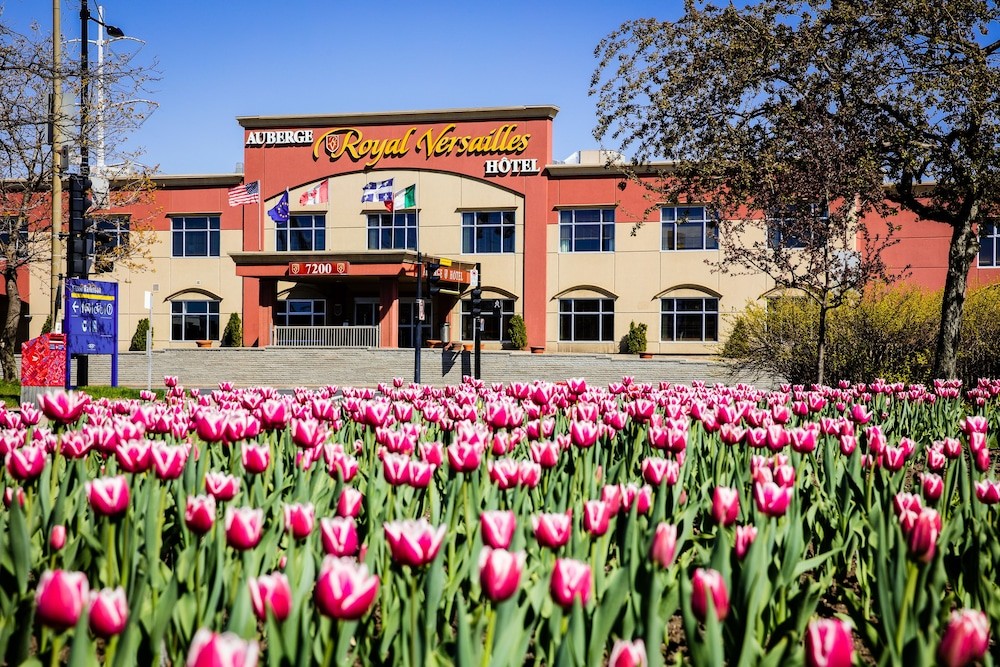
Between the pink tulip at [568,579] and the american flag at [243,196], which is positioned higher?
the american flag at [243,196]

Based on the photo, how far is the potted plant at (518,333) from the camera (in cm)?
3825

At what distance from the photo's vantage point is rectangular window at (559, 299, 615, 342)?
127 ft

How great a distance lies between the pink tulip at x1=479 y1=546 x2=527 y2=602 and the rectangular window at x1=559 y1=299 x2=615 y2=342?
3675 centimetres

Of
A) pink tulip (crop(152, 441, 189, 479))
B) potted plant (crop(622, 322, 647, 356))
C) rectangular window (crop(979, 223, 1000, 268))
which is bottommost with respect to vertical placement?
pink tulip (crop(152, 441, 189, 479))

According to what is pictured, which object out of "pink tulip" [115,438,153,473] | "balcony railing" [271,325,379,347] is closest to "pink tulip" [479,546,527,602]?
"pink tulip" [115,438,153,473]

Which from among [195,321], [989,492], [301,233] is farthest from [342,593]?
[195,321]

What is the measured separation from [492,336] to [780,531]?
118ft

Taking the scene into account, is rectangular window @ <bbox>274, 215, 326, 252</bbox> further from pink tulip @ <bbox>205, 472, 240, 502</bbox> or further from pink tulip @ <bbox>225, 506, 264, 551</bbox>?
pink tulip @ <bbox>225, 506, 264, 551</bbox>

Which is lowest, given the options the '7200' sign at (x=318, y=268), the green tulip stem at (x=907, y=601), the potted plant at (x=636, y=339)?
the green tulip stem at (x=907, y=601)

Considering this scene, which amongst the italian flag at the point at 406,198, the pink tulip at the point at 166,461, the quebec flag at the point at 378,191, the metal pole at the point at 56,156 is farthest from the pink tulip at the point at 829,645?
the quebec flag at the point at 378,191

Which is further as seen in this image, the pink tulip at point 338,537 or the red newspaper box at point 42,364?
the red newspaper box at point 42,364

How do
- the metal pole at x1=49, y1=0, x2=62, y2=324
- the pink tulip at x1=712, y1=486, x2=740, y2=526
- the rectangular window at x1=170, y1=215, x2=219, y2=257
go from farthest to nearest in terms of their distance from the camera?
1. the rectangular window at x1=170, y1=215, x2=219, y2=257
2. the metal pole at x1=49, y1=0, x2=62, y2=324
3. the pink tulip at x1=712, y1=486, x2=740, y2=526

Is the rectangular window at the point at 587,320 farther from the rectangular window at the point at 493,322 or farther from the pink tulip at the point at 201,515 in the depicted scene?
the pink tulip at the point at 201,515

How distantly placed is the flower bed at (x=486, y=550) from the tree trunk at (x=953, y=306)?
36.7 feet
